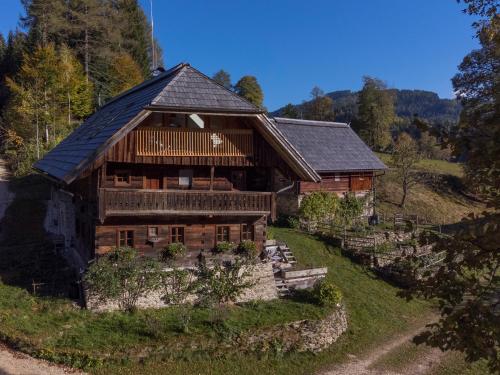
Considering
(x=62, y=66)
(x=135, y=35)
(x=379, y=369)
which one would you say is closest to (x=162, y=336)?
(x=379, y=369)

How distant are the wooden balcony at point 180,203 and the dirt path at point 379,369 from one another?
Result: 273 inches

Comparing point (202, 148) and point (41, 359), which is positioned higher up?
point (202, 148)

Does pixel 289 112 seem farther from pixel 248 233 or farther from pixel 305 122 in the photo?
pixel 248 233

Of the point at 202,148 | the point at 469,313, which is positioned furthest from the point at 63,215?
the point at 469,313

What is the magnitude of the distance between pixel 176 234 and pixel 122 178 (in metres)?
3.46

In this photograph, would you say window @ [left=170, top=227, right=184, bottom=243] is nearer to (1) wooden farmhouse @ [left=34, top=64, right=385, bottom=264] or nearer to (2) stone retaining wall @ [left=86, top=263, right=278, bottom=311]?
(1) wooden farmhouse @ [left=34, top=64, right=385, bottom=264]

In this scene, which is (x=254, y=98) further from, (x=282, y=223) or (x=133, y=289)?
(x=133, y=289)

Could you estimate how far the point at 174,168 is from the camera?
19922 mm

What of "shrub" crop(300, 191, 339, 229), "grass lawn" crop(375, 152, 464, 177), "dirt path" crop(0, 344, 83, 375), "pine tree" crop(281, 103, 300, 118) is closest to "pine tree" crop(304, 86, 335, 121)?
"pine tree" crop(281, 103, 300, 118)

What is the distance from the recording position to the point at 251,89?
67.6m

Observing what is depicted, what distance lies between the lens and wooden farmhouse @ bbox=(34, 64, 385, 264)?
1725 centimetres

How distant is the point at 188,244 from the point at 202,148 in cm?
438

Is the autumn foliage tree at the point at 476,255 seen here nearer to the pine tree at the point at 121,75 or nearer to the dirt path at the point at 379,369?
the dirt path at the point at 379,369

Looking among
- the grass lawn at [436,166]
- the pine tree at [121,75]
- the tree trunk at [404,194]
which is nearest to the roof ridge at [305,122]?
the tree trunk at [404,194]
